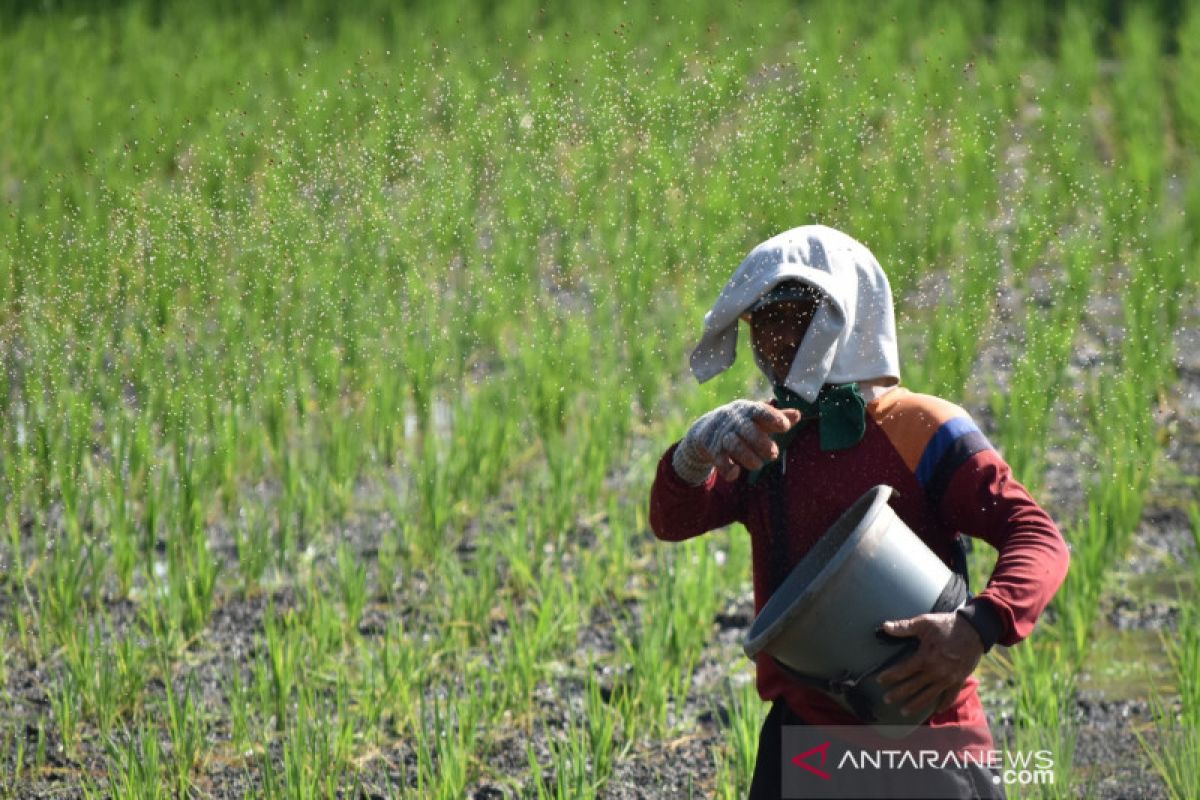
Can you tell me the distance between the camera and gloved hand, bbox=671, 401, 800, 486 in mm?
1779

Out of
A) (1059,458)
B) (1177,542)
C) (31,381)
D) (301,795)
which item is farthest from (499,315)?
(301,795)

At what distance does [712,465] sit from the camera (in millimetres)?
1917

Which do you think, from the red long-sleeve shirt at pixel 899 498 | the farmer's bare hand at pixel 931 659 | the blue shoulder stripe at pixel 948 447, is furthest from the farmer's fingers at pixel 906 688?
the blue shoulder stripe at pixel 948 447

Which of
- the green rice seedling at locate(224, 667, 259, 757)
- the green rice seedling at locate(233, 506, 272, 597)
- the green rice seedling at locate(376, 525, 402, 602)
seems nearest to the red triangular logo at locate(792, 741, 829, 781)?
the green rice seedling at locate(224, 667, 259, 757)

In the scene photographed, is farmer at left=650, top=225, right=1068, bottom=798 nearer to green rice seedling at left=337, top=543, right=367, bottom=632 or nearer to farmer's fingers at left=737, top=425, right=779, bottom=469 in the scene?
farmer's fingers at left=737, top=425, right=779, bottom=469

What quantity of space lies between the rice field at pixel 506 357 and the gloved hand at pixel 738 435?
0.91 meters

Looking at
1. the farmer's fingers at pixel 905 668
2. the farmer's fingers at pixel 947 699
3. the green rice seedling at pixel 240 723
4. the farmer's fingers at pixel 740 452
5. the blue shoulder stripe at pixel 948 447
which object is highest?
the farmer's fingers at pixel 740 452

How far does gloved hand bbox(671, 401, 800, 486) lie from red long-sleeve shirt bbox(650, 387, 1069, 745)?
0.13 m

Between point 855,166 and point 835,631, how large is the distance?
4.50 m

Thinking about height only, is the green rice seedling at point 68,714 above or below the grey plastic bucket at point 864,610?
below

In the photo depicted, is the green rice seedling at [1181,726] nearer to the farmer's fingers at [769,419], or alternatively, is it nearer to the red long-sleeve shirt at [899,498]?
the red long-sleeve shirt at [899,498]

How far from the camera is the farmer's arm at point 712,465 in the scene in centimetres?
178

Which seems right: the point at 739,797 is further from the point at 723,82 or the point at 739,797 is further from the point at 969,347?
the point at 723,82

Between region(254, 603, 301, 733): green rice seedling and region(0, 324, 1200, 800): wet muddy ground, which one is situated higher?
region(254, 603, 301, 733): green rice seedling
